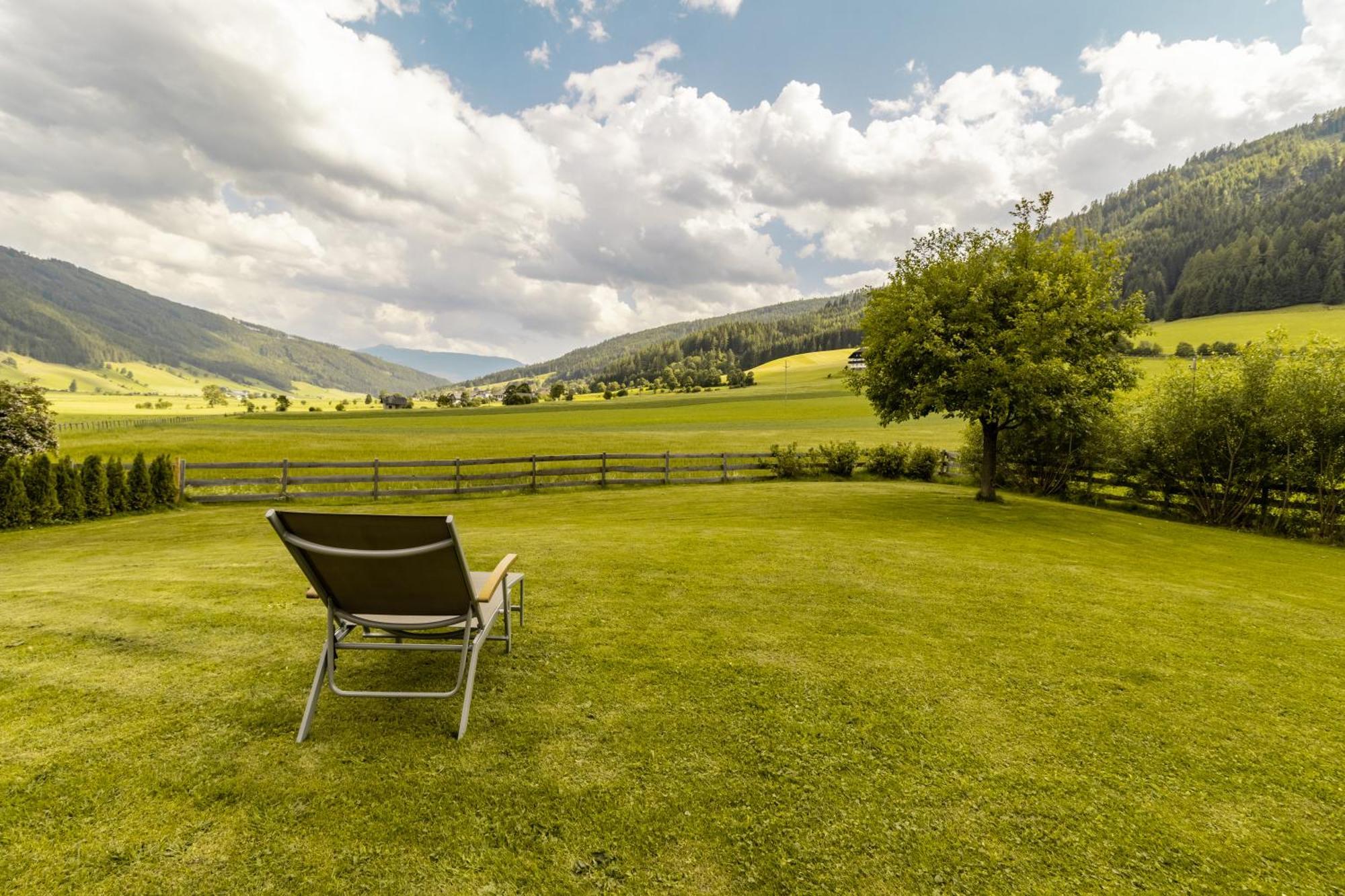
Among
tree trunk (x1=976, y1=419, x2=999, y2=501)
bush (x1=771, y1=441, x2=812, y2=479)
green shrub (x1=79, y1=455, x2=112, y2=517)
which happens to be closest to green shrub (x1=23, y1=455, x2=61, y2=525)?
green shrub (x1=79, y1=455, x2=112, y2=517)

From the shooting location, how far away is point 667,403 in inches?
3361

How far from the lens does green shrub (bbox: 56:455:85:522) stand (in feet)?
44.4

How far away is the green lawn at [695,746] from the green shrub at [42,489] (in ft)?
29.7

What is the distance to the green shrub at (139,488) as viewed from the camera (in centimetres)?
1493

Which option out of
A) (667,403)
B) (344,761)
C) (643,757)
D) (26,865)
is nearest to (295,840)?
(344,761)

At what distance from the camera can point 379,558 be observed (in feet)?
10.8

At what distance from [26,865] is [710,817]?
9.96 ft

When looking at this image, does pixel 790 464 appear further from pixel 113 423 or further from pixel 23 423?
pixel 113 423

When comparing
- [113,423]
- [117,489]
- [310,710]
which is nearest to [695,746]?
[310,710]

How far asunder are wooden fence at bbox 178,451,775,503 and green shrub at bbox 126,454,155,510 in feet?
3.29

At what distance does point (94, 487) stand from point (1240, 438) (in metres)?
Result: 30.3

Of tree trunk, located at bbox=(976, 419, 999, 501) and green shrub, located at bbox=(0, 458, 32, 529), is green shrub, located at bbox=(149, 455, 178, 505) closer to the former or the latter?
green shrub, located at bbox=(0, 458, 32, 529)

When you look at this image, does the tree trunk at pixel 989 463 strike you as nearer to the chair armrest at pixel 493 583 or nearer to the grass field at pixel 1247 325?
the chair armrest at pixel 493 583

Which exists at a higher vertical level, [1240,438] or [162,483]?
[1240,438]
